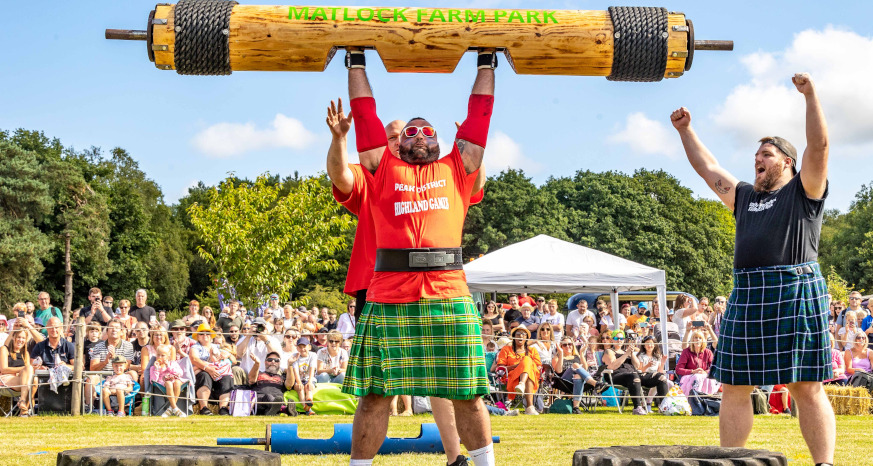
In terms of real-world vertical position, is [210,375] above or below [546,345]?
below

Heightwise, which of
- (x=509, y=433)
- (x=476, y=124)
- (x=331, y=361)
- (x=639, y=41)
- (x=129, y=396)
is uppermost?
(x=639, y=41)

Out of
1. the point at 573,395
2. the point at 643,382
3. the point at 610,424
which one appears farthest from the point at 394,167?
the point at 643,382

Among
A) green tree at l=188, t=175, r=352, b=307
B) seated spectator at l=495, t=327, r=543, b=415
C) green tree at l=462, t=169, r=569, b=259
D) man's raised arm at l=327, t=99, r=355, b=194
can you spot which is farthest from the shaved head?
green tree at l=462, t=169, r=569, b=259

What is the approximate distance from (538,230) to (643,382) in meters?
30.4

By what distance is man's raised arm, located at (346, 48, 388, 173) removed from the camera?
3.38 metres

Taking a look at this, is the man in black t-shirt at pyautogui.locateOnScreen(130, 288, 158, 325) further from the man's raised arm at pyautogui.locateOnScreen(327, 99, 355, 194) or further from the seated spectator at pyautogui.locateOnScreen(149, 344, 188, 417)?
the man's raised arm at pyautogui.locateOnScreen(327, 99, 355, 194)

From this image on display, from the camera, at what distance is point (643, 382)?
973 centimetres

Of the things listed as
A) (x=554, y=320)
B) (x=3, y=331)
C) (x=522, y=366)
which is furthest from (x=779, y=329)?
(x=3, y=331)

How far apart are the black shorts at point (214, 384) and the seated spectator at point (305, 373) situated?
0.68 meters

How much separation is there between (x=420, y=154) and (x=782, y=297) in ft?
4.96

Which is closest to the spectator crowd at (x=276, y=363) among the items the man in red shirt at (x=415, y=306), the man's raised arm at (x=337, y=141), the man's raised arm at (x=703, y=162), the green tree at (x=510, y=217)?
the man's raised arm at (x=703, y=162)

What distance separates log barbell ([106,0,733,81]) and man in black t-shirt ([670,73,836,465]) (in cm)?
59

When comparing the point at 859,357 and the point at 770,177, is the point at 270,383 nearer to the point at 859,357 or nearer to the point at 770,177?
the point at 770,177

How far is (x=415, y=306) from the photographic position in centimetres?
322
